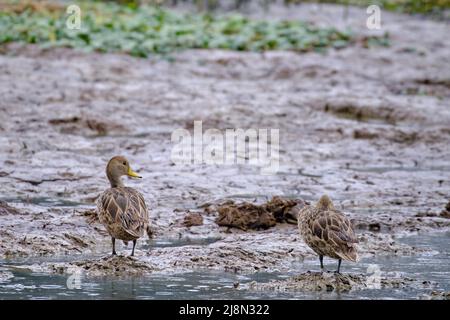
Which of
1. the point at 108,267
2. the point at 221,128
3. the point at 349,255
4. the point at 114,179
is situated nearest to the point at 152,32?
the point at 221,128

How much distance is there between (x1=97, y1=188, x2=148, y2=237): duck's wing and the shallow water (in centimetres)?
53

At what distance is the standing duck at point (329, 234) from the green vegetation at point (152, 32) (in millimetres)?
15279

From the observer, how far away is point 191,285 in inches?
360

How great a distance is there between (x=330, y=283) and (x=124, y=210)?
2.07 meters

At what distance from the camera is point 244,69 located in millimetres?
23938

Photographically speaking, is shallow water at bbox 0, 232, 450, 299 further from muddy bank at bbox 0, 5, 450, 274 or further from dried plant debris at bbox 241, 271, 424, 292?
muddy bank at bbox 0, 5, 450, 274

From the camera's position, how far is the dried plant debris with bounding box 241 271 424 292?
8.98 metres

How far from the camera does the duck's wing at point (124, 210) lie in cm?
964

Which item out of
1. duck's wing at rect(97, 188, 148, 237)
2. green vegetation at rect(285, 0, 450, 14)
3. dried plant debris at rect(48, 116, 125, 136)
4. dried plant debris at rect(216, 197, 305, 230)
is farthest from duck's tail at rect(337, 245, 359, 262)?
Result: green vegetation at rect(285, 0, 450, 14)

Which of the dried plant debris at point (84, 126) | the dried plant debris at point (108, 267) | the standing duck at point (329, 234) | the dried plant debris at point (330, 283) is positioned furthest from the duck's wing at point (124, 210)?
the dried plant debris at point (84, 126)
